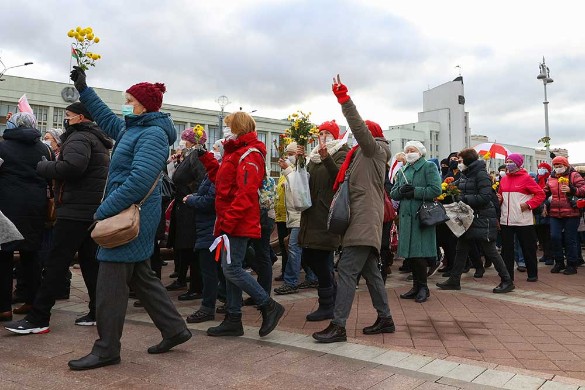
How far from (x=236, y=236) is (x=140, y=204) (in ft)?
3.18

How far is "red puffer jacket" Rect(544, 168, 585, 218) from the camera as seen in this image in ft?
31.0

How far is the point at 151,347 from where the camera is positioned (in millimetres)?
4160

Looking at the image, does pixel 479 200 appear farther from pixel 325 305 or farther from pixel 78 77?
pixel 78 77

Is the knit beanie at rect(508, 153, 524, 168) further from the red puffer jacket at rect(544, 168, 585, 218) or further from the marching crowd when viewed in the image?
the marching crowd

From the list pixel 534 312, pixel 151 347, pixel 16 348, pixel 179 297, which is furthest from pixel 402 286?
pixel 16 348

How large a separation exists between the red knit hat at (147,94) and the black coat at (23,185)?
1.71 m

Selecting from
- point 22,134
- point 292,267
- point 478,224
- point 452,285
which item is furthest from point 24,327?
point 478,224

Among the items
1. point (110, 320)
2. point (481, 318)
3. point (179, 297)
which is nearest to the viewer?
point (110, 320)

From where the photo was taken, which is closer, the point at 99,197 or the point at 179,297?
the point at 99,197

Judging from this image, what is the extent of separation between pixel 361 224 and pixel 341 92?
1.13 metres

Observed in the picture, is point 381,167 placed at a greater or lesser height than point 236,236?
greater

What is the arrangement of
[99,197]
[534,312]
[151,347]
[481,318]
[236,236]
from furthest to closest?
1. [534,312]
2. [481,318]
3. [99,197]
4. [236,236]
5. [151,347]

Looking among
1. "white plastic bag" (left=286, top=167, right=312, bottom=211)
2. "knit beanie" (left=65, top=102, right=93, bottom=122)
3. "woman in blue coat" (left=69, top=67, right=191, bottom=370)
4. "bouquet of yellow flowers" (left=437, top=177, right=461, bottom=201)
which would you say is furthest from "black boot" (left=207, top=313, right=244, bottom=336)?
"bouquet of yellow flowers" (left=437, top=177, right=461, bottom=201)

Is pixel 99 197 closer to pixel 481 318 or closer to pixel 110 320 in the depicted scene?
pixel 110 320
